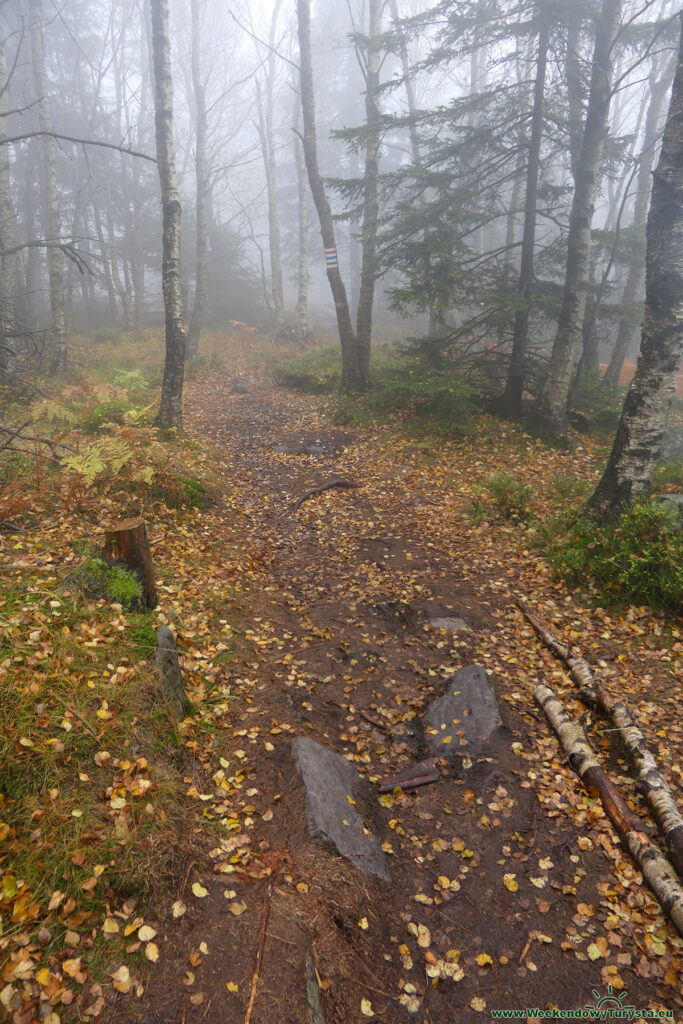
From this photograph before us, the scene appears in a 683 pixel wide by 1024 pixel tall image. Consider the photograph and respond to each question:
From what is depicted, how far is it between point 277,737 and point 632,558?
14.8 feet

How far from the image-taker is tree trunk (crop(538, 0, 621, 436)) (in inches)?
397

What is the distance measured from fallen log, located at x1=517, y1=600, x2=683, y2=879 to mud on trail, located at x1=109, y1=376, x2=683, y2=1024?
19 cm

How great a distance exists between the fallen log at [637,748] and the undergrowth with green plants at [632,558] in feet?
3.61

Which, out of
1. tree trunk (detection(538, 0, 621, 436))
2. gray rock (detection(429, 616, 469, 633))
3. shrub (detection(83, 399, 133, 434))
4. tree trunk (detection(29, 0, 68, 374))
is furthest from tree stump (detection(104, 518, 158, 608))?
tree trunk (detection(29, 0, 68, 374))

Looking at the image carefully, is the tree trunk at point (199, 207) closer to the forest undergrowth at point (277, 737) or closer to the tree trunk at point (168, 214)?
the tree trunk at point (168, 214)

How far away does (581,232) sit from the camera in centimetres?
1080

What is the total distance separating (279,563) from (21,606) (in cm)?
355

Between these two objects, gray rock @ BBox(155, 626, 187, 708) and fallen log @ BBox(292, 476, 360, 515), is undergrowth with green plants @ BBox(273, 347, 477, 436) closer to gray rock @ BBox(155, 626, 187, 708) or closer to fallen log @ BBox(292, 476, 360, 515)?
fallen log @ BBox(292, 476, 360, 515)

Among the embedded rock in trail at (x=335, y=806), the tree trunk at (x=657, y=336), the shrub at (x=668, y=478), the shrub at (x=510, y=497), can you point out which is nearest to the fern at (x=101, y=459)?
the embedded rock in trail at (x=335, y=806)

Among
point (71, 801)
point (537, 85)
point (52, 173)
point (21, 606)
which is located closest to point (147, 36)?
point (52, 173)

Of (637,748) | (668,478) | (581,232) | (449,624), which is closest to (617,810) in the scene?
(637,748)

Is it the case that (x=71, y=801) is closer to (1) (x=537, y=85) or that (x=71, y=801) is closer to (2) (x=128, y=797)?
(2) (x=128, y=797)

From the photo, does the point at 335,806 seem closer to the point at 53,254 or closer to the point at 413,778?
the point at 413,778

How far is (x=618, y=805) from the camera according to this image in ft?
13.2
